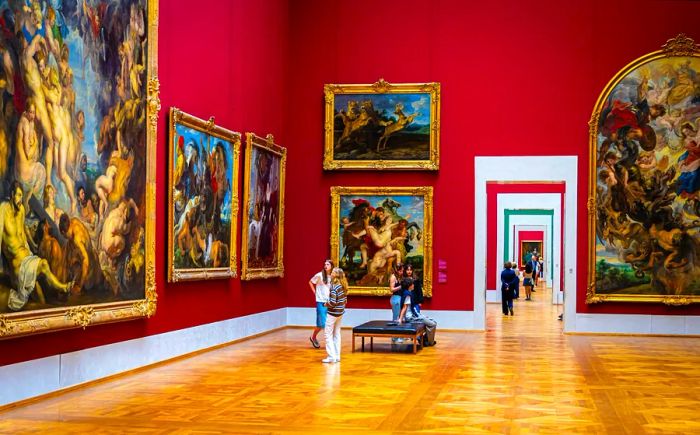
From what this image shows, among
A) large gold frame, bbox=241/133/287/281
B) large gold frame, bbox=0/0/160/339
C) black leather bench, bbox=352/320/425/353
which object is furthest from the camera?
large gold frame, bbox=241/133/287/281

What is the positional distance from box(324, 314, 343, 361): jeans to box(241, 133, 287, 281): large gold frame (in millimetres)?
4764

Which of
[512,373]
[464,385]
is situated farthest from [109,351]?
[512,373]

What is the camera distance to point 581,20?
2622cm

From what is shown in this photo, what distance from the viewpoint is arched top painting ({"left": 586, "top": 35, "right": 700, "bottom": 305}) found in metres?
25.4

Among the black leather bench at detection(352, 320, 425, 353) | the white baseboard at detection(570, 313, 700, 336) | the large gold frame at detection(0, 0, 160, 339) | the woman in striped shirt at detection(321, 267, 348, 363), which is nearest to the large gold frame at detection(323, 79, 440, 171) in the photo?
the white baseboard at detection(570, 313, 700, 336)

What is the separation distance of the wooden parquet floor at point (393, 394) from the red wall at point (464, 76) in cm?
545

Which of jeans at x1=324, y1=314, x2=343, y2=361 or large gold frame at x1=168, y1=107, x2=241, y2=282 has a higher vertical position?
large gold frame at x1=168, y1=107, x2=241, y2=282

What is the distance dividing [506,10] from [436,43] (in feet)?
7.39

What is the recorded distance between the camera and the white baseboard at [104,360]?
1296 cm

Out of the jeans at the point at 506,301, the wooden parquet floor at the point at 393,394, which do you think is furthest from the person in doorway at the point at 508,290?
the wooden parquet floor at the point at 393,394

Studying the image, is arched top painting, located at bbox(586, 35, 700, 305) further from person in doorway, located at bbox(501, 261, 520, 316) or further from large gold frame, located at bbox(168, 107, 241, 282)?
large gold frame, located at bbox(168, 107, 241, 282)

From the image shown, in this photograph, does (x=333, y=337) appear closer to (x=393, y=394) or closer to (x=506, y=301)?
(x=393, y=394)

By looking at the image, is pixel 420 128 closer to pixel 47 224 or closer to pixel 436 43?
pixel 436 43

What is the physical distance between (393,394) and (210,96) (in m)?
9.20
